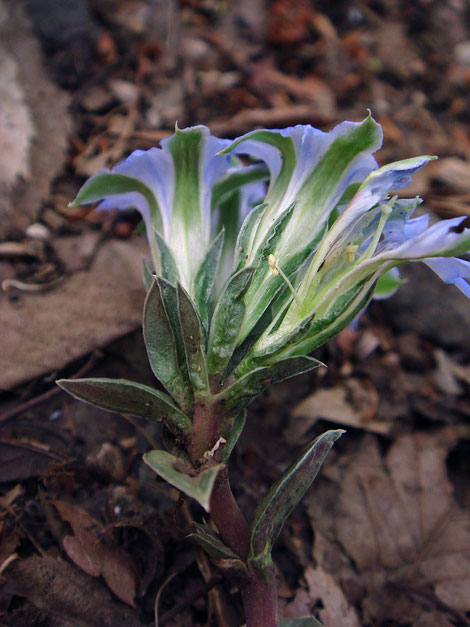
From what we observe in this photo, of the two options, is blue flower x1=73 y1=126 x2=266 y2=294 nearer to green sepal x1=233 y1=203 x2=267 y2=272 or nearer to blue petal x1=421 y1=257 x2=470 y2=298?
green sepal x1=233 y1=203 x2=267 y2=272

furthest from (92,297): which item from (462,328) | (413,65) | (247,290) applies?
(413,65)

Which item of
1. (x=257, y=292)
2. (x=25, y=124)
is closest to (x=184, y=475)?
(x=257, y=292)

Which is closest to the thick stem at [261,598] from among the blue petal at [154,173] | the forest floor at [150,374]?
the forest floor at [150,374]

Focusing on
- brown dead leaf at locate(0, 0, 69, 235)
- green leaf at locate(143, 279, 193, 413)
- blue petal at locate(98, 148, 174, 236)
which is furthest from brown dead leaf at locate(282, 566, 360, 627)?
brown dead leaf at locate(0, 0, 69, 235)

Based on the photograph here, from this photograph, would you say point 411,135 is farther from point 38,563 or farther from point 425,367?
point 38,563

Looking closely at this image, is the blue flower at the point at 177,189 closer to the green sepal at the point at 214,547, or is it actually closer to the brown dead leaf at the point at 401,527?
the green sepal at the point at 214,547

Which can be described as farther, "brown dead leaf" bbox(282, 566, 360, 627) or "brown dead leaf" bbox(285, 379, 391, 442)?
"brown dead leaf" bbox(285, 379, 391, 442)
